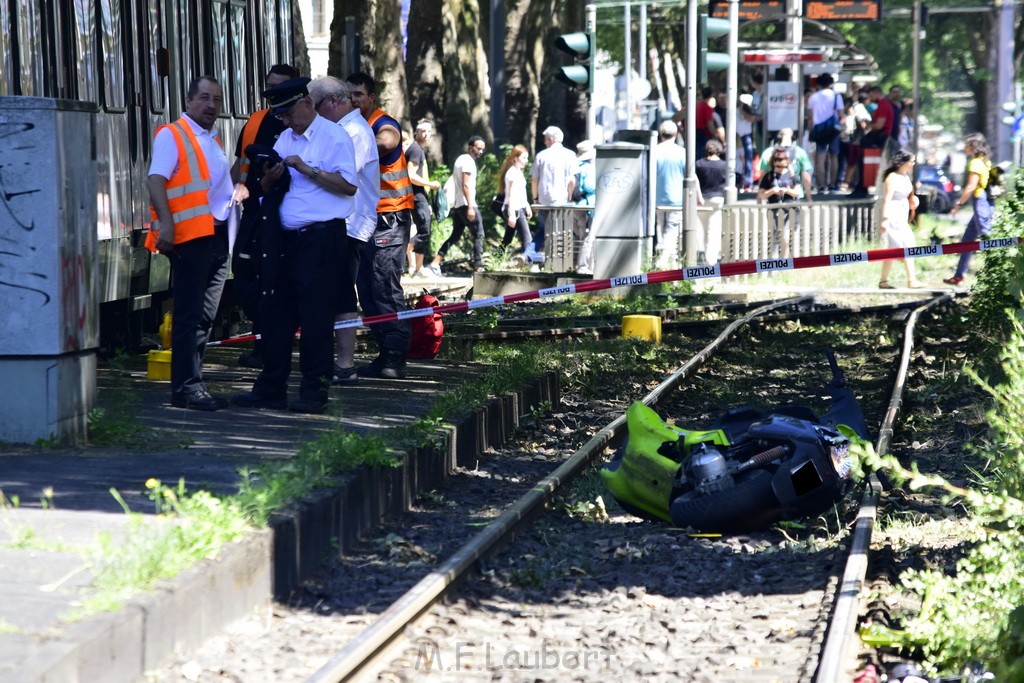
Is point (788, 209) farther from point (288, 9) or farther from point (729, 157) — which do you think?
point (288, 9)

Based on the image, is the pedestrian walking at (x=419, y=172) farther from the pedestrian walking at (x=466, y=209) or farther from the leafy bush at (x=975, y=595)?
the leafy bush at (x=975, y=595)

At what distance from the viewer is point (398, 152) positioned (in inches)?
448

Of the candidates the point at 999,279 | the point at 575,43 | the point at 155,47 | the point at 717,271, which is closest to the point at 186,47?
the point at 155,47

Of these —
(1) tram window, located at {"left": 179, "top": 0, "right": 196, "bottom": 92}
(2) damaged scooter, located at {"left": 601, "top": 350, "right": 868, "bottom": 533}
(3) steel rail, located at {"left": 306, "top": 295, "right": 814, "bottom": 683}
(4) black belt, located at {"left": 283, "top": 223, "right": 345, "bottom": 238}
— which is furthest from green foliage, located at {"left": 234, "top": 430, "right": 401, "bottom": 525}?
(1) tram window, located at {"left": 179, "top": 0, "right": 196, "bottom": 92}

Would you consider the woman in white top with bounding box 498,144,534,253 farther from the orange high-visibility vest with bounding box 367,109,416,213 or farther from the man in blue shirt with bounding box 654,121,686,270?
the orange high-visibility vest with bounding box 367,109,416,213

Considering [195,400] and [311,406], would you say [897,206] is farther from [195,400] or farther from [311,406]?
[195,400]

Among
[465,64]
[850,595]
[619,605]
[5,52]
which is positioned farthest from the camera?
[465,64]

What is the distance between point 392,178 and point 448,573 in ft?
17.2

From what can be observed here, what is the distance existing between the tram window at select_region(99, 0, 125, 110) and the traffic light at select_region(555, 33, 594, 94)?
9.64m

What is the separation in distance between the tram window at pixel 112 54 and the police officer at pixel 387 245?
2061mm

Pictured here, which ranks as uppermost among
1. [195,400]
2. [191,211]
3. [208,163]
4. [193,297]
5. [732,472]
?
[208,163]

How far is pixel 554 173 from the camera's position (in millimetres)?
22500

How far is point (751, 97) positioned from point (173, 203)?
27585 mm

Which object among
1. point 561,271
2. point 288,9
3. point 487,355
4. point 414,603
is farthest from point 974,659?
point 561,271
